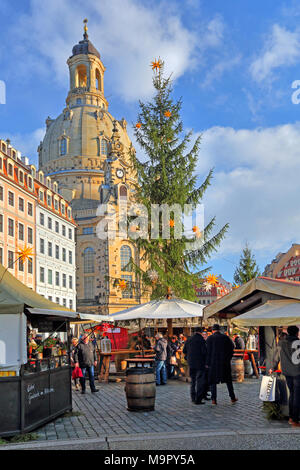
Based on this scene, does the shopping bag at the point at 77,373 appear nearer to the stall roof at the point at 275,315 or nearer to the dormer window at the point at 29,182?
the stall roof at the point at 275,315

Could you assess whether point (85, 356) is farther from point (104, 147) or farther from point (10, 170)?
point (104, 147)

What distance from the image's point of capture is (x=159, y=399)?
13.6 m

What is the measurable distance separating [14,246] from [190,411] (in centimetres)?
3299

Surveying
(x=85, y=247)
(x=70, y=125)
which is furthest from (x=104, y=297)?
(x=70, y=125)

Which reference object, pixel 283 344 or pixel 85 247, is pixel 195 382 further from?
pixel 85 247

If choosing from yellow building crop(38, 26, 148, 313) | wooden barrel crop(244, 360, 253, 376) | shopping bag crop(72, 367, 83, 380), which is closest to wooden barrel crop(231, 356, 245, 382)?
wooden barrel crop(244, 360, 253, 376)

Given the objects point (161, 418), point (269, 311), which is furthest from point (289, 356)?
point (161, 418)

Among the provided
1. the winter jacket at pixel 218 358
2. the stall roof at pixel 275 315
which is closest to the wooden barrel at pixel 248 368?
the winter jacket at pixel 218 358

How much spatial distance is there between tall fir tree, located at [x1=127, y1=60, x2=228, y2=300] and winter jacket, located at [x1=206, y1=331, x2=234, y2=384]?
37.1 ft

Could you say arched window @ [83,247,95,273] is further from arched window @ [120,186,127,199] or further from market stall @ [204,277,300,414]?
market stall @ [204,277,300,414]

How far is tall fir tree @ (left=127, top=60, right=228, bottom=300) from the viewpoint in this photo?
2400 centimetres

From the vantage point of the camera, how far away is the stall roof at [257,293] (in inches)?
412

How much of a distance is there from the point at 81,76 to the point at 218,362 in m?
95.6

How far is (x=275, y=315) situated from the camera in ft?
31.5
